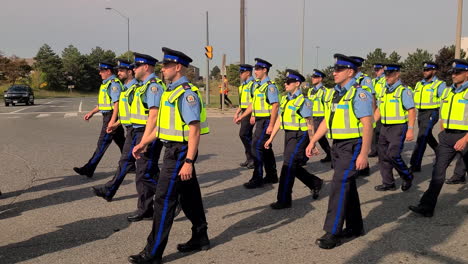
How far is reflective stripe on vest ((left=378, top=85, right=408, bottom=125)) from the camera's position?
6.43m

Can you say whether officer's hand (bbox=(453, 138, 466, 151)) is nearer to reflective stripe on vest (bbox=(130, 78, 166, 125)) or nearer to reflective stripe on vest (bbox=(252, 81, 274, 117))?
reflective stripe on vest (bbox=(252, 81, 274, 117))

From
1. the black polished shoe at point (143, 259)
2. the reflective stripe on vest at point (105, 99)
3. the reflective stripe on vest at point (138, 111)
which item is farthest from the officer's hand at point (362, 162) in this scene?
the reflective stripe on vest at point (105, 99)

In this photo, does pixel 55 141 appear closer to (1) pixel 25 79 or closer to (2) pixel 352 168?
(2) pixel 352 168

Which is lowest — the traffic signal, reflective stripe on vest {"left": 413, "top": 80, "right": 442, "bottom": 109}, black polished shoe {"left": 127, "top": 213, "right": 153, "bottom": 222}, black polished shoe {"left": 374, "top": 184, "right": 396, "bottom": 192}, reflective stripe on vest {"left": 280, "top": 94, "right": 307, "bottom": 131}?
black polished shoe {"left": 127, "top": 213, "right": 153, "bottom": 222}

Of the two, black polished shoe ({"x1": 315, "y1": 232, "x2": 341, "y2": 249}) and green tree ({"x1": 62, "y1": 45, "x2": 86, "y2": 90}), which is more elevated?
green tree ({"x1": 62, "y1": 45, "x2": 86, "y2": 90})

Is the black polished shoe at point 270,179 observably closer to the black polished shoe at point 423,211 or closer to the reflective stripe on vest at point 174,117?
the black polished shoe at point 423,211

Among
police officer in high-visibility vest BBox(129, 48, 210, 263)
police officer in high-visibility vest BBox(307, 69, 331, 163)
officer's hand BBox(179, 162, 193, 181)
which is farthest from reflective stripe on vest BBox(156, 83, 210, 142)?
police officer in high-visibility vest BBox(307, 69, 331, 163)

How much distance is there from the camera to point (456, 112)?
5.14 m

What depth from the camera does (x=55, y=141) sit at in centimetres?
1179

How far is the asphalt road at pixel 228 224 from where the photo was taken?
3.98 m

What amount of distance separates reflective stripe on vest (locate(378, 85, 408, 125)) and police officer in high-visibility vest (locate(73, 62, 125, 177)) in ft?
13.6

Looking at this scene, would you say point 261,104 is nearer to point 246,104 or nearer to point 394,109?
point 246,104

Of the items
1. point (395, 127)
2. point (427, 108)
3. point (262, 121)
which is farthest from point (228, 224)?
point (427, 108)

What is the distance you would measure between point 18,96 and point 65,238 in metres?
Result: 30.0
